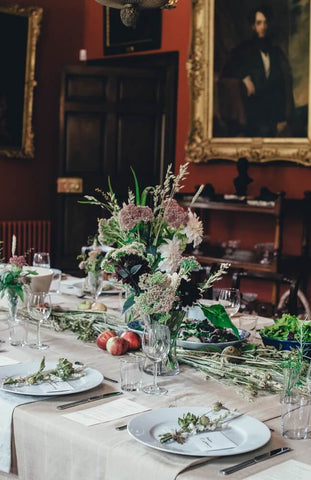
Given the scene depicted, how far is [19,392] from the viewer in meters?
2.11

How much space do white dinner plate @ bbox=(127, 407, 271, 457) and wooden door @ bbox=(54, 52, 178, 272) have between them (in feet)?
15.9

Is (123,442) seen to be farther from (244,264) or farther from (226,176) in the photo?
(226,176)

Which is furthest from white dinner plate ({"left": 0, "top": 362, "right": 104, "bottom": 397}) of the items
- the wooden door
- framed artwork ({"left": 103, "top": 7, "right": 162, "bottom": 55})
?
framed artwork ({"left": 103, "top": 7, "right": 162, "bottom": 55})

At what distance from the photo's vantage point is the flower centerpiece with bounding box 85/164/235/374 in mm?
2324

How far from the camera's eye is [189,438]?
6.04 ft

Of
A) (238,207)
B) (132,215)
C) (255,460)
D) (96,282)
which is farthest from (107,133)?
(255,460)

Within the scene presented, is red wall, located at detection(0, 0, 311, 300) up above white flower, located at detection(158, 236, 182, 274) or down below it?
above

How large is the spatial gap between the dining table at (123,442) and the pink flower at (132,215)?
Result: 18.5 inches

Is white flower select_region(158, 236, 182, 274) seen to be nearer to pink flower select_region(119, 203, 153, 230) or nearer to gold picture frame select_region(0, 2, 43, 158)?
pink flower select_region(119, 203, 153, 230)

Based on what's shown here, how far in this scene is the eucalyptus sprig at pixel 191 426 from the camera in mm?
1810

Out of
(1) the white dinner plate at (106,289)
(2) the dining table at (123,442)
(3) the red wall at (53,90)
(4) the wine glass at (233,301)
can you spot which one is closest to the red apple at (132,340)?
(2) the dining table at (123,442)

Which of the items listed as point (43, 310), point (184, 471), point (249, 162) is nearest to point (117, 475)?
point (184, 471)

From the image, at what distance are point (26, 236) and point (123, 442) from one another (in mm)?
5464

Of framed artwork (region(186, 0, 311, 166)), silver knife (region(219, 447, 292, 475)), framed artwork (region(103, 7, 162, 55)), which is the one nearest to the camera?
silver knife (region(219, 447, 292, 475))
